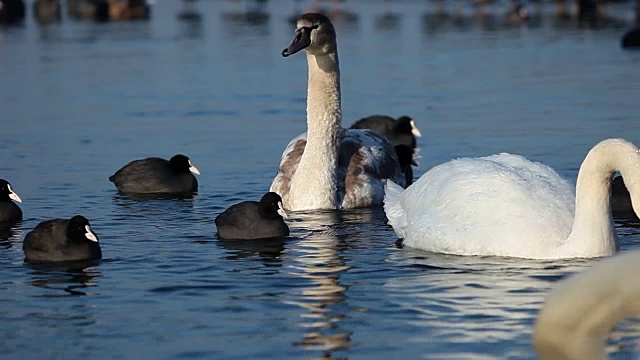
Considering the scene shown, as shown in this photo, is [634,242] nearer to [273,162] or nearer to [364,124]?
[273,162]

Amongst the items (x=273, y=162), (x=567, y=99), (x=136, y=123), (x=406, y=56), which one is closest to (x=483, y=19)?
(x=406, y=56)

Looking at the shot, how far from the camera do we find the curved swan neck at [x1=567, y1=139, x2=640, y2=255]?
698cm

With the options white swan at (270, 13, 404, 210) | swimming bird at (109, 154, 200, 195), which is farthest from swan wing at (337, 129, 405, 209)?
swimming bird at (109, 154, 200, 195)

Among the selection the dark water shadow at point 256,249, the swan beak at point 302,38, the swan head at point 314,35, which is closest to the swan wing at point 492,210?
the dark water shadow at point 256,249

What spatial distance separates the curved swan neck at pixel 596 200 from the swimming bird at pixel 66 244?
326 cm

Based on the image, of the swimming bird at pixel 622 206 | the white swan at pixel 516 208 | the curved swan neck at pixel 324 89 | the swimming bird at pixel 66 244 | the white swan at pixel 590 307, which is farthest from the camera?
the curved swan neck at pixel 324 89

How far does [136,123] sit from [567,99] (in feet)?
23.5

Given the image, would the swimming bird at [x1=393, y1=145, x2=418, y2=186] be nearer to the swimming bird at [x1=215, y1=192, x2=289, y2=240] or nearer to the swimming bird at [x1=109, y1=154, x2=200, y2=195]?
the swimming bird at [x1=109, y1=154, x2=200, y2=195]

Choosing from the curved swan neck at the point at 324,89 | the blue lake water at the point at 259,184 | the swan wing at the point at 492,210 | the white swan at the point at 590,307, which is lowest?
the blue lake water at the point at 259,184

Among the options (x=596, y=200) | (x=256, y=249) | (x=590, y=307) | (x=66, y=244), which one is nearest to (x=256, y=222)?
(x=256, y=249)

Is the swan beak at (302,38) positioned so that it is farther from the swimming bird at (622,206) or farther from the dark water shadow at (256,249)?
the swimming bird at (622,206)

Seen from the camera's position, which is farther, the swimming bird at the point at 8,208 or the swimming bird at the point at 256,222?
the swimming bird at the point at 8,208

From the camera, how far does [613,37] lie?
3478cm

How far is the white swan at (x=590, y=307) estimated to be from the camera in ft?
4.20
